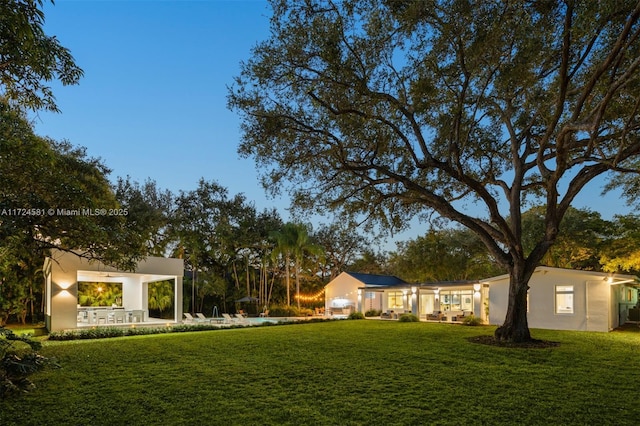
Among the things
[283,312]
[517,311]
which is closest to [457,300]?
[283,312]

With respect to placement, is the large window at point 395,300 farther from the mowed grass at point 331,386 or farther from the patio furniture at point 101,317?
the patio furniture at point 101,317

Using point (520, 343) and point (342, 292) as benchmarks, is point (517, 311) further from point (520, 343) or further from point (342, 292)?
point (342, 292)

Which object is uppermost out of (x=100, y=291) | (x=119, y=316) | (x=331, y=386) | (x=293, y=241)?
(x=293, y=241)

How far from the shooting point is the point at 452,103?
12656 millimetres

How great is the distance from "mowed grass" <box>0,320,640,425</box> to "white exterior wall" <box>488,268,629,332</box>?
23.8 feet

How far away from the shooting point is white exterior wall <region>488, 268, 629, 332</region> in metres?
17.6

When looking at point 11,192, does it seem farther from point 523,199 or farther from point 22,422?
point 523,199

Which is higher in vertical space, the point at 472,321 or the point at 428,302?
the point at 472,321

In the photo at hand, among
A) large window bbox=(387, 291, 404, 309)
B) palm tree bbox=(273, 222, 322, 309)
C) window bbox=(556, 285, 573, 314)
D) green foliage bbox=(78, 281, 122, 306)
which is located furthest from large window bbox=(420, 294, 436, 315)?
green foliage bbox=(78, 281, 122, 306)

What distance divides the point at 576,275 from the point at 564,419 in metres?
15.4

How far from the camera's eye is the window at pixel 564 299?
1847 centimetres

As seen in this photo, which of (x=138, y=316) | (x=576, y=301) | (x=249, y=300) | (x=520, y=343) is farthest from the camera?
(x=249, y=300)

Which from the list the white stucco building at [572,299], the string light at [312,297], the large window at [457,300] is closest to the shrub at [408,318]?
the white stucco building at [572,299]

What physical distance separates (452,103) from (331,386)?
31.0ft
